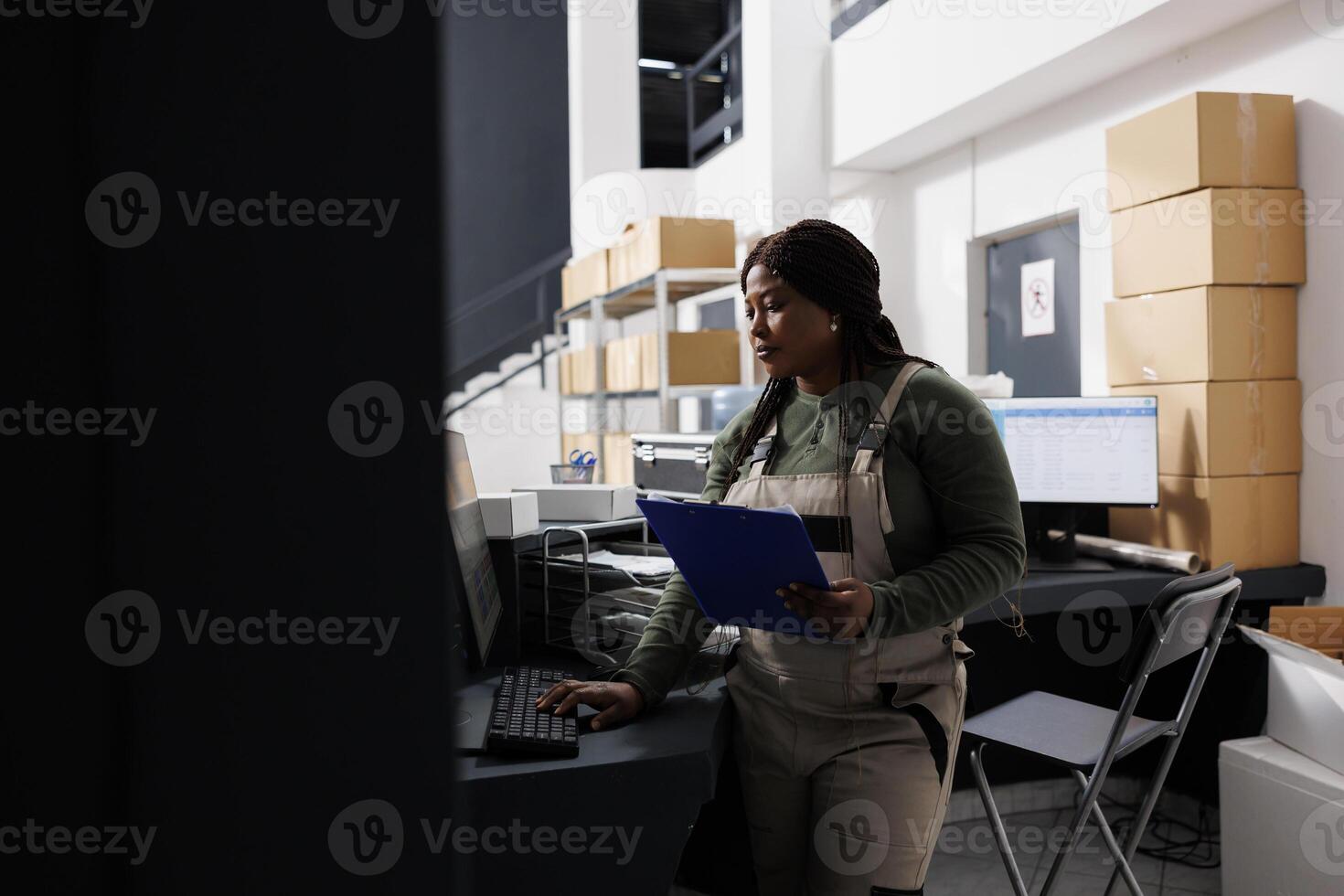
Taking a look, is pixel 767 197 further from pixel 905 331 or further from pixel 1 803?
pixel 1 803

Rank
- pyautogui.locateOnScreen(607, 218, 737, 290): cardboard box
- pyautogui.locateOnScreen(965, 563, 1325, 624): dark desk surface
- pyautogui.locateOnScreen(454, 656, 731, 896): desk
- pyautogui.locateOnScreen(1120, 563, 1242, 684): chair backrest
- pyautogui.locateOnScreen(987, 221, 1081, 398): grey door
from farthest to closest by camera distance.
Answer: pyautogui.locateOnScreen(607, 218, 737, 290): cardboard box → pyautogui.locateOnScreen(987, 221, 1081, 398): grey door → pyautogui.locateOnScreen(965, 563, 1325, 624): dark desk surface → pyautogui.locateOnScreen(1120, 563, 1242, 684): chair backrest → pyautogui.locateOnScreen(454, 656, 731, 896): desk

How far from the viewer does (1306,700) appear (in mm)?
2201

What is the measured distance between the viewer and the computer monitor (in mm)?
1471

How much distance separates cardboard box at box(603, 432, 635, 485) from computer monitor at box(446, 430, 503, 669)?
2.97 m

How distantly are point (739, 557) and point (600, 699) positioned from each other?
0.32 meters

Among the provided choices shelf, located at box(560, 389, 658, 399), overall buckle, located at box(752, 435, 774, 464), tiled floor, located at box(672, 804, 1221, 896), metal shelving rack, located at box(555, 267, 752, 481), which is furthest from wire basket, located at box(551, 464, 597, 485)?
shelf, located at box(560, 389, 658, 399)

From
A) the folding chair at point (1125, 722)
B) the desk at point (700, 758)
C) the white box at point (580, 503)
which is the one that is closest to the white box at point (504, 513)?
the desk at point (700, 758)

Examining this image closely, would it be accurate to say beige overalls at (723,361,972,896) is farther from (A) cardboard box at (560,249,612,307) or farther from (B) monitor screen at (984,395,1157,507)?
(A) cardboard box at (560,249,612,307)

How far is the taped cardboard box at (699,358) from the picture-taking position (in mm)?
4484

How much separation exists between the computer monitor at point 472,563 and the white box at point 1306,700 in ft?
6.19

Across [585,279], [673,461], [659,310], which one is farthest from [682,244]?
[673,461]

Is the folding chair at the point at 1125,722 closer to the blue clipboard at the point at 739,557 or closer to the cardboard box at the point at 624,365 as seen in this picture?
the blue clipboard at the point at 739,557

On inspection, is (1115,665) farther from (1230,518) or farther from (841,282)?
(841,282)

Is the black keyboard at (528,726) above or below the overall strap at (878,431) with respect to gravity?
below
